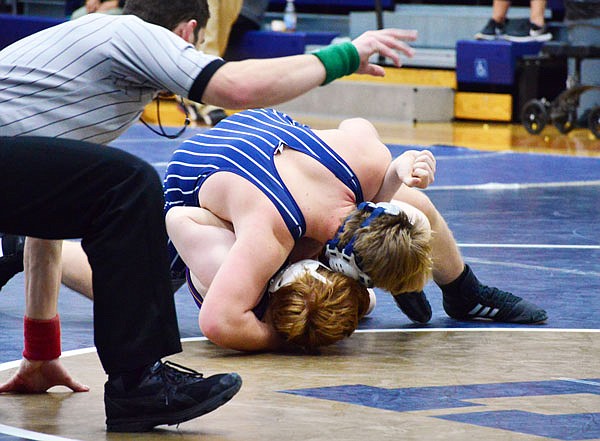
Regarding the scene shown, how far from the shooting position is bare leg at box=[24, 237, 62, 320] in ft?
9.18

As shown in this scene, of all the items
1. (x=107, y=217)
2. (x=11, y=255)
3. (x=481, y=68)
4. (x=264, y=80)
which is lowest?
(x=481, y=68)

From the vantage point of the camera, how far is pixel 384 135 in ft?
28.6

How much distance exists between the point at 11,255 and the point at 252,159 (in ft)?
2.47

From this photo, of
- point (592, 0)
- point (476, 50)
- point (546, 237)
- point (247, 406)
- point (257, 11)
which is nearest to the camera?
point (247, 406)

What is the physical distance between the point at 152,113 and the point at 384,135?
248 cm

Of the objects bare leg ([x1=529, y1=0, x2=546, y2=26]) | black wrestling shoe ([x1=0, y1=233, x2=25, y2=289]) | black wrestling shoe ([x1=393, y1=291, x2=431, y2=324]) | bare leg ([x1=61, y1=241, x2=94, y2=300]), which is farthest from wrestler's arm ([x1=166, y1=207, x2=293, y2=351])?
bare leg ([x1=529, y1=0, x2=546, y2=26])

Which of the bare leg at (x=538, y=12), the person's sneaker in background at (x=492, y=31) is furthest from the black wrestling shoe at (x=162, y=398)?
the person's sneaker in background at (x=492, y=31)

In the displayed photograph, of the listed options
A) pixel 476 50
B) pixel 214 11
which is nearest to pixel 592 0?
pixel 476 50

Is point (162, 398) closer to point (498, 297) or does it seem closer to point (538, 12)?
point (498, 297)

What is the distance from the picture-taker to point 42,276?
2.80m

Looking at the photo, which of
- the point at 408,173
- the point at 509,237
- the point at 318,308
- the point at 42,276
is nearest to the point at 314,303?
the point at 318,308

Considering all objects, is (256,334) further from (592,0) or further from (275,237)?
(592,0)

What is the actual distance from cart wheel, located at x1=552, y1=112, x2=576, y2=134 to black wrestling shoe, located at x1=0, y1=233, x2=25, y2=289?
587 centimetres

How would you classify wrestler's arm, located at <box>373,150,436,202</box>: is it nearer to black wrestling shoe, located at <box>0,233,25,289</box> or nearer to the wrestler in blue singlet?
the wrestler in blue singlet
